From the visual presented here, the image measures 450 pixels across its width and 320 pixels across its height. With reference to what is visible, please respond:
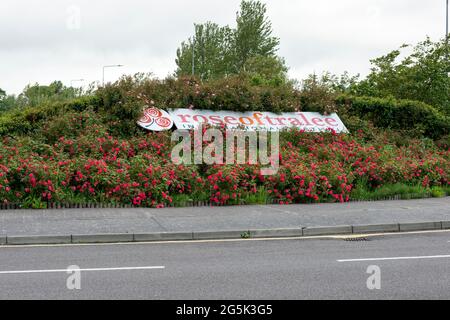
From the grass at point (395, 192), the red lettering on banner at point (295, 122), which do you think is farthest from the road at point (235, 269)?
the red lettering on banner at point (295, 122)

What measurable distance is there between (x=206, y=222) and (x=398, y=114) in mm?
13692

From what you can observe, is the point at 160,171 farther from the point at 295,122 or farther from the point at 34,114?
the point at 295,122

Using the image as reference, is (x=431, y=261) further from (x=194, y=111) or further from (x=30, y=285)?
(x=194, y=111)

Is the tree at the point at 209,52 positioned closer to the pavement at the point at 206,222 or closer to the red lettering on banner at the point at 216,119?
the red lettering on banner at the point at 216,119

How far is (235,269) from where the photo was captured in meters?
7.92

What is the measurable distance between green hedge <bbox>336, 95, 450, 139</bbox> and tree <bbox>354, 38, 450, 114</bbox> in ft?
10.5

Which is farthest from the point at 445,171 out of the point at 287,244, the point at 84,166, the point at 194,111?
the point at 84,166

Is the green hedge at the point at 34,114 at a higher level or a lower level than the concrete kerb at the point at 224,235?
higher

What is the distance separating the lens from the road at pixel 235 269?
6.57 metres

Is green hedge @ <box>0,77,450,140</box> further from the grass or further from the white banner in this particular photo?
the grass

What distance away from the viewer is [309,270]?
25.8ft

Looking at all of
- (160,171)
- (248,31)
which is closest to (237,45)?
(248,31)

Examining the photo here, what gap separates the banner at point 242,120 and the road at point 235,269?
9112 mm

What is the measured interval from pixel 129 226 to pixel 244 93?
10865 millimetres
